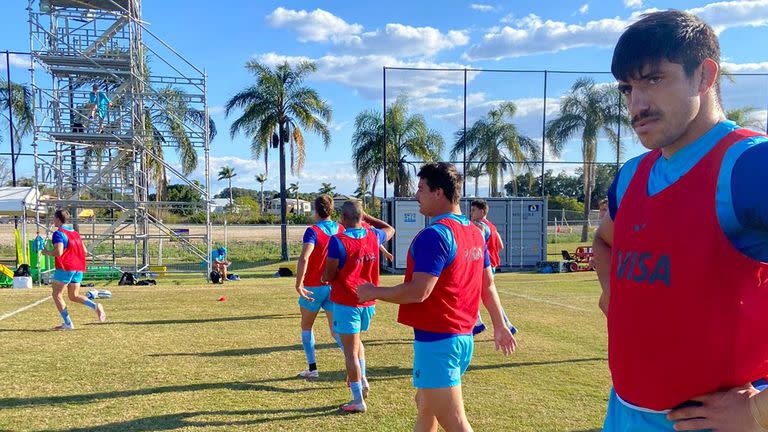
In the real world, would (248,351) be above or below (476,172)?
below

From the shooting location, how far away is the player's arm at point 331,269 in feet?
17.8

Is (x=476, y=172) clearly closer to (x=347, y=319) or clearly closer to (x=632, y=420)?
(x=347, y=319)

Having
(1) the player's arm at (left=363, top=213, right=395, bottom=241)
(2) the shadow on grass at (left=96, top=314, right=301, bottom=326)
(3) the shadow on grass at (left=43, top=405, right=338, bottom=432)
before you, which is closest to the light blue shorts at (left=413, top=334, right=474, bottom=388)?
(3) the shadow on grass at (left=43, top=405, right=338, bottom=432)

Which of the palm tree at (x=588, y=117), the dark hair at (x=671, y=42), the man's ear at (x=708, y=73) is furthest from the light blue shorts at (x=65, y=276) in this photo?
the palm tree at (x=588, y=117)

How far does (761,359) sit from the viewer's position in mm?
1381

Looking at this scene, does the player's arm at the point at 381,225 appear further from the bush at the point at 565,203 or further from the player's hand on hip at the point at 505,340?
the bush at the point at 565,203

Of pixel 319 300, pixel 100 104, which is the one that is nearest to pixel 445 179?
pixel 319 300

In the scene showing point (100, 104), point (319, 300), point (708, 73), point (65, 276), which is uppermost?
point (100, 104)

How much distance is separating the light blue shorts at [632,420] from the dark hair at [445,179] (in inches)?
79.3

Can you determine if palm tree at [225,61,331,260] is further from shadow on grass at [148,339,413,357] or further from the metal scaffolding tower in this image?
shadow on grass at [148,339,413,357]

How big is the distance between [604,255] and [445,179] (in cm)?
175

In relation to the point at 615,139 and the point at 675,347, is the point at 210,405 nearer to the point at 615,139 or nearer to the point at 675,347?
the point at 675,347

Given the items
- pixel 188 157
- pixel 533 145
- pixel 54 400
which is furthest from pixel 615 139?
pixel 54 400

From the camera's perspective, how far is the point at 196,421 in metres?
5.18
